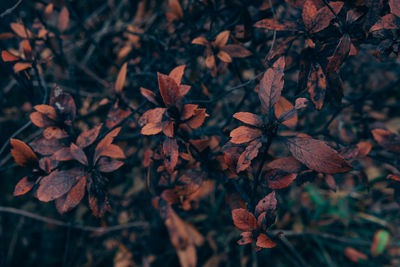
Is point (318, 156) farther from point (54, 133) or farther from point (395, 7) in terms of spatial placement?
point (54, 133)

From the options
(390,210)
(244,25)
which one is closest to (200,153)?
(244,25)

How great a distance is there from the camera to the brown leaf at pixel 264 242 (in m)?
0.61

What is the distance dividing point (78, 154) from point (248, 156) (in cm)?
51

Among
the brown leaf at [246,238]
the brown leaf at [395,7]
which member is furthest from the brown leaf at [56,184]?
the brown leaf at [395,7]

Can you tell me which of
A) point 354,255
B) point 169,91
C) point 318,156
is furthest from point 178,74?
point 354,255

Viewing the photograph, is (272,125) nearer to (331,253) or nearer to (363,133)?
(363,133)

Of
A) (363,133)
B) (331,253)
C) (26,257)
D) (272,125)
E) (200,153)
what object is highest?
(272,125)

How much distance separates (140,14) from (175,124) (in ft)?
4.53

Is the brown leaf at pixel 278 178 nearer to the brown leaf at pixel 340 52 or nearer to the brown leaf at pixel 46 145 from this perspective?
the brown leaf at pixel 340 52

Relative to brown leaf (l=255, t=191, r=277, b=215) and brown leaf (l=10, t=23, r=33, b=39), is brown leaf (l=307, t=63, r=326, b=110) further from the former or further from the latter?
brown leaf (l=10, t=23, r=33, b=39)

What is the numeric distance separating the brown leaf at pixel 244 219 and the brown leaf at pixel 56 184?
1.61 feet

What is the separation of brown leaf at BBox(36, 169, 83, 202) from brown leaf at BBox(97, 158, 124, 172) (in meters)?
0.06

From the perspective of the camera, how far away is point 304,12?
2.35 ft

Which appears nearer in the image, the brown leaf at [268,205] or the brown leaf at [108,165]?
the brown leaf at [268,205]
